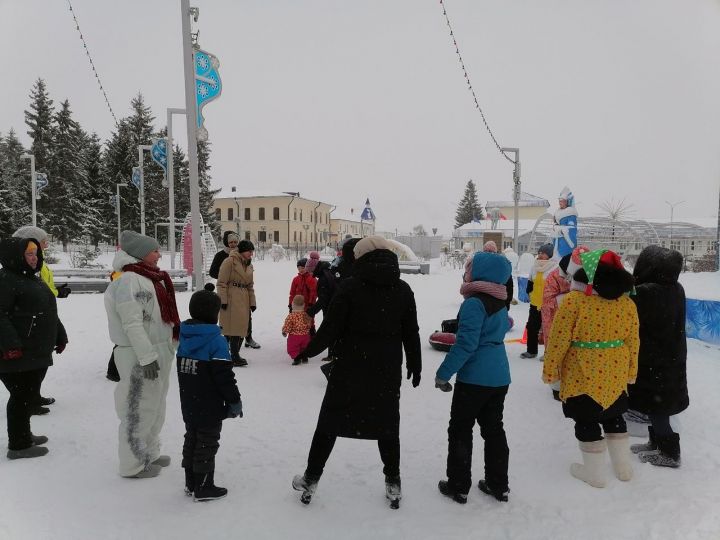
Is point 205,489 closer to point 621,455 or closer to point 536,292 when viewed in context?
point 621,455

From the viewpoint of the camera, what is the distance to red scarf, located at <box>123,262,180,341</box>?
379cm

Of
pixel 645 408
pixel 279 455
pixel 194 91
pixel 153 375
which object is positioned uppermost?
pixel 194 91

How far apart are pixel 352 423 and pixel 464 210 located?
93224 mm

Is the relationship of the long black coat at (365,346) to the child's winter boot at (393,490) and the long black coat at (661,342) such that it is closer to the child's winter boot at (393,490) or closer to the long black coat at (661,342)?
the child's winter boot at (393,490)

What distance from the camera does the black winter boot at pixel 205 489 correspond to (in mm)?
3328

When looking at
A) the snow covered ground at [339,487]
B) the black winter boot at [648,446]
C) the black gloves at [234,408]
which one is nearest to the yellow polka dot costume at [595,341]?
the snow covered ground at [339,487]

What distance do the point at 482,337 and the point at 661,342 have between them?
1.67 meters

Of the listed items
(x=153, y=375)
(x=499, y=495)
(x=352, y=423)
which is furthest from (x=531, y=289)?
(x=153, y=375)

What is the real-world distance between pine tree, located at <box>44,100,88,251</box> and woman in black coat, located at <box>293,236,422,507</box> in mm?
44887

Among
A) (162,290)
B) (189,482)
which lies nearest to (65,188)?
(162,290)

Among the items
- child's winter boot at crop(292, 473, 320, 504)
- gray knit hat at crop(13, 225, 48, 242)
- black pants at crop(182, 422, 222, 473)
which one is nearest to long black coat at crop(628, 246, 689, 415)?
child's winter boot at crop(292, 473, 320, 504)

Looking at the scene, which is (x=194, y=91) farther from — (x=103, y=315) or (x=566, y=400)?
(x=103, y=315)

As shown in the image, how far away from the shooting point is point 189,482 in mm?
3428

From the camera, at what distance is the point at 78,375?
652 cm
